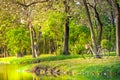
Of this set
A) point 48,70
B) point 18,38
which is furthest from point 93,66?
point 18,38

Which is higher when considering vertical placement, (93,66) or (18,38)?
(18,38)

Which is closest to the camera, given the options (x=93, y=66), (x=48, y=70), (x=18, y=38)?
(x=93, y=66)

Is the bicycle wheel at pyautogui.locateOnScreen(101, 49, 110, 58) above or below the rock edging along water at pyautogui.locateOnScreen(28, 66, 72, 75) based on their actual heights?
above

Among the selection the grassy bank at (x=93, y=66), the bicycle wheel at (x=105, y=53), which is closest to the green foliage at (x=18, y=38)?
the bicycle wheel at (x=105, y=53)

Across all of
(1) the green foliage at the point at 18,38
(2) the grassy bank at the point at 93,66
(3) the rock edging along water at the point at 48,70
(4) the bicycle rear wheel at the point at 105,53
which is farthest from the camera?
(1) the green foliage at the point at 18,38

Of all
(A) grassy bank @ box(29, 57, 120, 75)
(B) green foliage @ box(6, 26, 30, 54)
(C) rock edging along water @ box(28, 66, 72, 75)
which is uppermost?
(B) green foliage @ box(6, 26, 30, 54)

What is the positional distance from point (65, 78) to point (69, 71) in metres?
3.94

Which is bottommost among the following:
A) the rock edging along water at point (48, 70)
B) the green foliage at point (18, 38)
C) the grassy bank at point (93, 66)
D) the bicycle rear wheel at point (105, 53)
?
the rock edging along water at point (48, 70)

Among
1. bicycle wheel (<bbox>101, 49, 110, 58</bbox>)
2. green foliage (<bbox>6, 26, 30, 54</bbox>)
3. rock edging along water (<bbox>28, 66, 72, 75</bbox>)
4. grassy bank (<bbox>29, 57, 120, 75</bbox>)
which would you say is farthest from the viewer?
green foliage (<bbox>6, 26, 30, 54</bbox>)

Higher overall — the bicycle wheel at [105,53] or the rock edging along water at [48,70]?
the bicycle wheel at [105,53]

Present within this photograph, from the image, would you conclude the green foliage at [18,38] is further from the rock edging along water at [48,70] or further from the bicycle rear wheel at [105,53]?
the rock edging along water at [48,70]

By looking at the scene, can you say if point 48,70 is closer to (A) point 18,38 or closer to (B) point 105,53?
(B) point 105,53

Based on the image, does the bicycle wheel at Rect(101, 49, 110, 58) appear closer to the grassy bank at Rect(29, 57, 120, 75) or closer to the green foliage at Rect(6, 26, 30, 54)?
the grassy bank at Rect(29, 57, 120, 75)

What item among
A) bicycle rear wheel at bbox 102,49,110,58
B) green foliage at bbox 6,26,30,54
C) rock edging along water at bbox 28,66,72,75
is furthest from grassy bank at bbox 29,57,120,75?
green foliage at bbox 6,26,30,54
